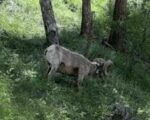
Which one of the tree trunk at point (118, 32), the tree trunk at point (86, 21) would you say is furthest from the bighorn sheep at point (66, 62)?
the tree trunk at point (118, 32)

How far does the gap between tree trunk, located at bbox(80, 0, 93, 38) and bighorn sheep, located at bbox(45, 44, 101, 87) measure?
4.73 m

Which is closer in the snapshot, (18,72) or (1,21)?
(18,72)

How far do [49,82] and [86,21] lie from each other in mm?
6070

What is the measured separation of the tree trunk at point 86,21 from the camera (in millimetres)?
18078

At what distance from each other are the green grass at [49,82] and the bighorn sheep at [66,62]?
30 centimetres

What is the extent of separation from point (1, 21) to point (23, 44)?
1.60 m

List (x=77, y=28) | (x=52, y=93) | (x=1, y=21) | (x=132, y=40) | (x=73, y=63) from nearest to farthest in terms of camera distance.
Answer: (x=52, y=93) < (x=73, y=63) < (x=1, y=21) < (x=132, y=40) < (x=77, y=28)

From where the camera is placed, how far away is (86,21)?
18.5 meters

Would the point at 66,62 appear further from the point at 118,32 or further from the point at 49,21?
the point at 118,32

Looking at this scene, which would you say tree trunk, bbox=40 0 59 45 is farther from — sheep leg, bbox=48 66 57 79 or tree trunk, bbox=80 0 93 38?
tree trunk, bbox=80 0 93 38

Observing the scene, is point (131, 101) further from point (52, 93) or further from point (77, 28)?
point (77, 28)

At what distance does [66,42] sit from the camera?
17.1 m

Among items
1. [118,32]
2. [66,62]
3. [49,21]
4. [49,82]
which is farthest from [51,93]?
[118,32]

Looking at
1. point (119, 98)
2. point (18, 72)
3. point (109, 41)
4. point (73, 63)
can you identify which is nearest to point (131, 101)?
point (119, 98)
